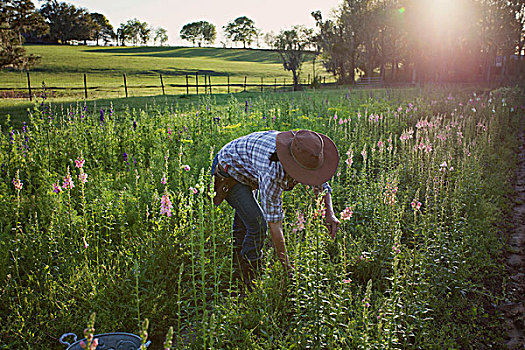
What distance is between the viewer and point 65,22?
251 ft

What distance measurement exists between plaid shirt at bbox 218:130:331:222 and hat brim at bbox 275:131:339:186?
0.15 meters

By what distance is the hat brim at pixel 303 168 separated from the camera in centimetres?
279

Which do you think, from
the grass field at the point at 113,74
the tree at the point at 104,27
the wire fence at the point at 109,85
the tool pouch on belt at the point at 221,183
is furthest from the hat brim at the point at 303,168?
the tree at the point at 104,27

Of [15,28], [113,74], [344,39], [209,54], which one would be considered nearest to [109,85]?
[15,28]

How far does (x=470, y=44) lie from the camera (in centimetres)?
4078

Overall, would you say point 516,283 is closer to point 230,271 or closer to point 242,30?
point 230,271

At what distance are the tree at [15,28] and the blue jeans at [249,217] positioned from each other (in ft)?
77.5

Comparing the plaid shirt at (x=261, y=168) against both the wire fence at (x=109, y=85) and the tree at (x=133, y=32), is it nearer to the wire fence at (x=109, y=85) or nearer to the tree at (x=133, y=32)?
the wire fence at (x=109, y=85)

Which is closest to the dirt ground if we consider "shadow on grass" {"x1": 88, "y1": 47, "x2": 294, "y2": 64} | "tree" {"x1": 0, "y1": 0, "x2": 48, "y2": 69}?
"tree" {"x1": 0, "y1": 0, "x2": 48, "y2": 69}

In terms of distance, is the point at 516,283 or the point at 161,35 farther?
the point at 161,35

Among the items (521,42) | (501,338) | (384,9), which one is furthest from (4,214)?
(521,42)

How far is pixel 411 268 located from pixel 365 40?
42677 mm

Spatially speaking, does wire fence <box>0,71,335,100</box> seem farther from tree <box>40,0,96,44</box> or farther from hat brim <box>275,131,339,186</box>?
tree <box>40,0,96,44</box>

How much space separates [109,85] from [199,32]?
9385 cm
